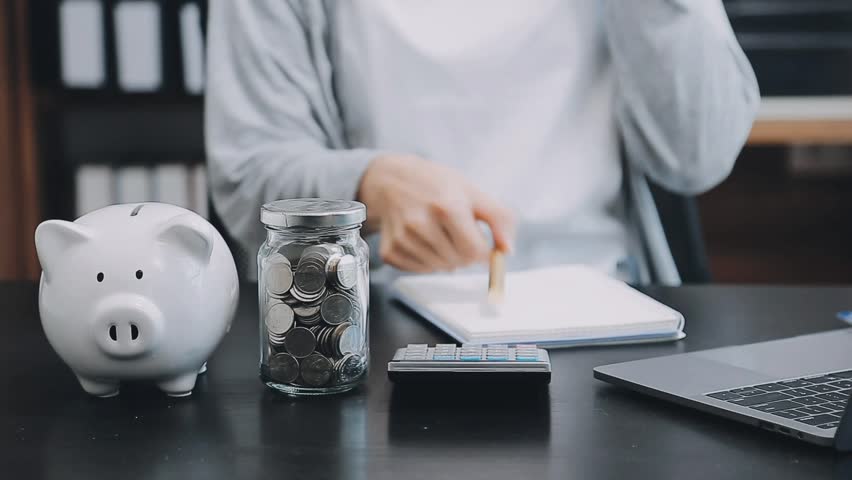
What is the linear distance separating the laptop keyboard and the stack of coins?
215 millimetres

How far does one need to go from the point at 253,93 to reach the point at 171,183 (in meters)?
0.79

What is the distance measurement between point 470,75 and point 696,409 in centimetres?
72

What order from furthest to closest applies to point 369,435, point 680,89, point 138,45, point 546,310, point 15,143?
1. point 15,143
2. point 138,45
3. point 680,89
4. point 546,310
5. point 369,435

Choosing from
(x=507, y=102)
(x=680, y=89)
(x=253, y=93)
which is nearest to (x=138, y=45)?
(x=253, y=93)

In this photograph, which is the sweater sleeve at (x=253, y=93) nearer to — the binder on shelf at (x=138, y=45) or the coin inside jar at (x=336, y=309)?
the coin inside jar at (x=336, y=309)

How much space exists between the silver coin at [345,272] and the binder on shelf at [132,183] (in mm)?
1417

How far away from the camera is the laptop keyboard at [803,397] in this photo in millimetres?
513

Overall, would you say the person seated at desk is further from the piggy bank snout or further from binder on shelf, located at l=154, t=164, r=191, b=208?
binder on shelf, located at l=154, t=164, r=191, b=208

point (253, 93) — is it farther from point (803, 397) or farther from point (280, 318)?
point (803, 397)

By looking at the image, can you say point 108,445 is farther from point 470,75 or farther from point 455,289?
point 470,75

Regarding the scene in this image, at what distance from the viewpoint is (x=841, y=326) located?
2.56 feet

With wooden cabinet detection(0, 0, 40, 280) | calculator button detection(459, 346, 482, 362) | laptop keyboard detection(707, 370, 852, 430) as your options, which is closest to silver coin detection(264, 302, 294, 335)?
calculator button detection(459, 346, 482, 362)

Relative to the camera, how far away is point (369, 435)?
0.52m

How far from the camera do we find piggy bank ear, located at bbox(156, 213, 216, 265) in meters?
0.56
